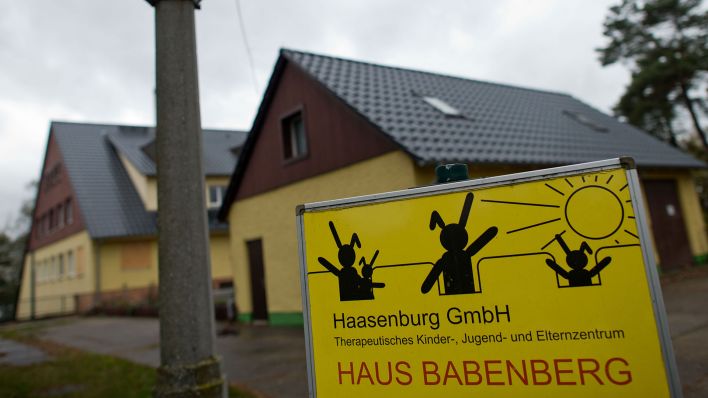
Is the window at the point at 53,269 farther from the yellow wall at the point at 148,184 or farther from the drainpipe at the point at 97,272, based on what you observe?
the yellow wall at the point at 148,184

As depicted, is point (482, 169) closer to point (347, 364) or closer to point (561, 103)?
point (347, 364)

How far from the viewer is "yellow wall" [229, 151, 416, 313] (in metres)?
9.39

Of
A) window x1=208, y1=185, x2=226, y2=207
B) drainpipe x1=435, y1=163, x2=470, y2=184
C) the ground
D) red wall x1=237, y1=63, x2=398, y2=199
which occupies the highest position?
window x1=208, y1=185, x2=226, y2=207

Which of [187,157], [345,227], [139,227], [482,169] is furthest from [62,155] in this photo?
[345,227]

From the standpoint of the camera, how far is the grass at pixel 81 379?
6.05 metres

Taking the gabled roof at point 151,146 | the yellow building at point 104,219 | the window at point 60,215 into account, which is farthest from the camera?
the window at point 60,215

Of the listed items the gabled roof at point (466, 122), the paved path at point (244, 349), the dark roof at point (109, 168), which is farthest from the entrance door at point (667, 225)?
the dark roof at point (109, 168)

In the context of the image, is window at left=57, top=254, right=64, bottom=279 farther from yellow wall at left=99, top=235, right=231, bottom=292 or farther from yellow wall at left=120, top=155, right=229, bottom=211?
yellow wall at left=120, top=155, right=229, bottom=211

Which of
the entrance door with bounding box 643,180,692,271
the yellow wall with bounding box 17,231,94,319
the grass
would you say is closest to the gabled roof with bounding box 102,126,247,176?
the yellow wall with bounding box 17,231,94,319

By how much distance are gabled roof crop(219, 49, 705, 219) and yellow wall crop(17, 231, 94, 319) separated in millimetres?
12053

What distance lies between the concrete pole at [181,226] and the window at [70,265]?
23.4m

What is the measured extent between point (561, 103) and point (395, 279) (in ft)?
58.3

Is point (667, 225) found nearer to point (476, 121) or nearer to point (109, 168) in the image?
point (476, 121)

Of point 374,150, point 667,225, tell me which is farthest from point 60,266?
point 667,225
